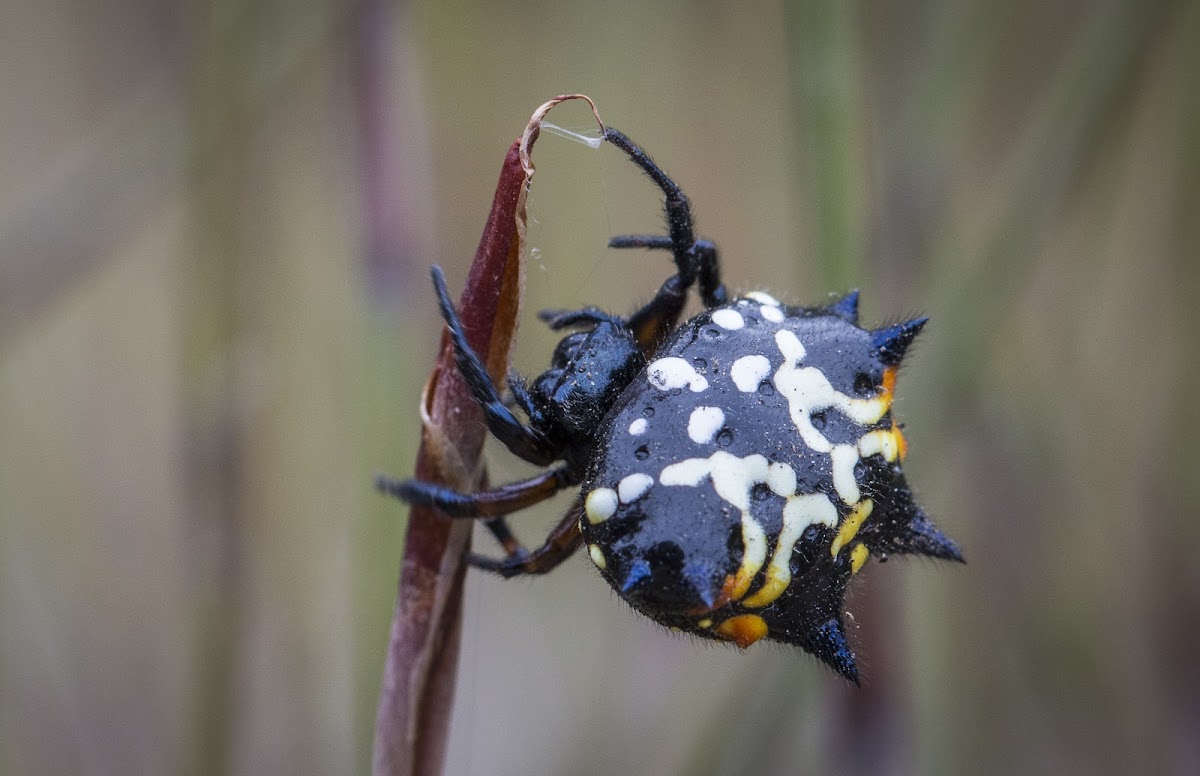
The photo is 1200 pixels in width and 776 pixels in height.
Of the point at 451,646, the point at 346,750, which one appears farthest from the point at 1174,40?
the point at 346,750

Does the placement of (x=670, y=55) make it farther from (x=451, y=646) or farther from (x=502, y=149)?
(x=451, y=646)

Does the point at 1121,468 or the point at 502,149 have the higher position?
the point at 502,149

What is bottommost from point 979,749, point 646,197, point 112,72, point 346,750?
point 346,750

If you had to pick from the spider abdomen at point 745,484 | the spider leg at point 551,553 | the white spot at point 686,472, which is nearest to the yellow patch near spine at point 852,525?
the spider abdomen at point 745,484

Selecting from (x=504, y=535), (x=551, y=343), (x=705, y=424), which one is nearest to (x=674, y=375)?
(x=705, y=424)

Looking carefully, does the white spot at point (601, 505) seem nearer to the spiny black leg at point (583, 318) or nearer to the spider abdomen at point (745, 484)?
the spider abdomen at point (745, 484)

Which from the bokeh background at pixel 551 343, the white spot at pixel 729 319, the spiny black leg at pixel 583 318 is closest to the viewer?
the white spot at pixel 729 319

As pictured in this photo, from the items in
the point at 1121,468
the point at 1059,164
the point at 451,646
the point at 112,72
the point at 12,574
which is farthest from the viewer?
the point at 112,72

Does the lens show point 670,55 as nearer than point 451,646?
No

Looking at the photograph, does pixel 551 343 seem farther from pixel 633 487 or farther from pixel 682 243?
pixel 633 487
